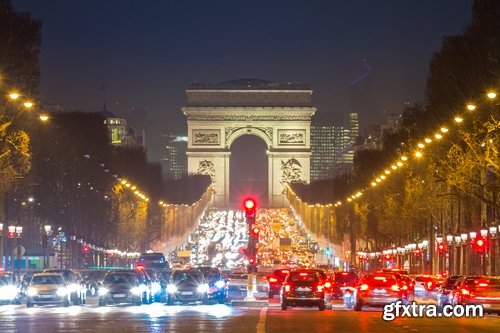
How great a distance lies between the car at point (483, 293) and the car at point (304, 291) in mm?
6455

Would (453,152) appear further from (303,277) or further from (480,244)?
(303,277)

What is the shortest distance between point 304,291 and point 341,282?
57.3 feet

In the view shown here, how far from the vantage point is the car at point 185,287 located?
5969cm

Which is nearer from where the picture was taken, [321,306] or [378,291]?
[378,291]

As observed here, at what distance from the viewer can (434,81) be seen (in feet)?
278

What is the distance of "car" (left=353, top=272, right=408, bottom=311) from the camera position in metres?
53.2

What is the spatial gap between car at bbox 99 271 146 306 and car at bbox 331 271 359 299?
1384cm

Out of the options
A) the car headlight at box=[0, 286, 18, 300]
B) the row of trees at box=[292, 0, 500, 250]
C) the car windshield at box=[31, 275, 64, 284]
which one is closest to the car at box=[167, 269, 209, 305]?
the car windshield at box=[31, 275, 64, 284]

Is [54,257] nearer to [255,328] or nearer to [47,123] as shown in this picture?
[47,123]

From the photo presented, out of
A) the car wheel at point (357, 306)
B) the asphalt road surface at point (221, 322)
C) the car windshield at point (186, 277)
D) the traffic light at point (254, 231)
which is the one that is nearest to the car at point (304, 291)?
the car wheel at point (357, 306)

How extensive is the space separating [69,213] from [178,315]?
220 ft

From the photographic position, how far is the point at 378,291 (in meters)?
53.3

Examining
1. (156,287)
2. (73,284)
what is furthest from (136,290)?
(156,287)

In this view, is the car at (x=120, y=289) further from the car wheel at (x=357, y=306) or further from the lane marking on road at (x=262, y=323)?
the lane marking on road at (x=262, y=323)
